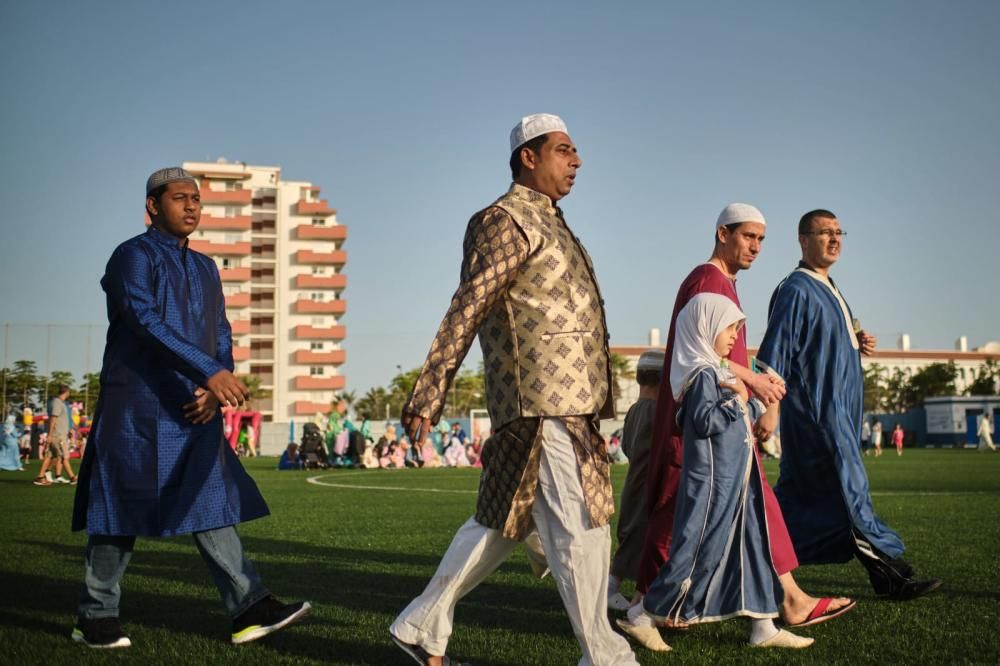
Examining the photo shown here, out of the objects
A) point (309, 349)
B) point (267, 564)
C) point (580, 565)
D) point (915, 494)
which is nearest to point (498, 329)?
point (580, 565)

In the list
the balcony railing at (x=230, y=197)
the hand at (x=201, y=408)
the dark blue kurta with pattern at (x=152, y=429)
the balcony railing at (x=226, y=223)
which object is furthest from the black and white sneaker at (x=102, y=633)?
the balcony railing at (x=230, y=197)

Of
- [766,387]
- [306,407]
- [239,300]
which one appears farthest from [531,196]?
[239,300]

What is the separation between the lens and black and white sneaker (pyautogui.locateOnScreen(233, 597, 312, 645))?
4.42 metres

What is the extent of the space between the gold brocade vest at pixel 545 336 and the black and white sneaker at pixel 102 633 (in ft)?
6.72

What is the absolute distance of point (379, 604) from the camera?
5523 mm

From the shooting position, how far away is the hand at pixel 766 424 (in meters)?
4.71

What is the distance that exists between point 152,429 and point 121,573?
68cm

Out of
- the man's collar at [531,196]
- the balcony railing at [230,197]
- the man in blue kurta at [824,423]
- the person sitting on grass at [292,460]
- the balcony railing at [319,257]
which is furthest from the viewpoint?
the balcony railing at [319,257]

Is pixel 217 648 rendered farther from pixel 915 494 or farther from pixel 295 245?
pixel 295 245

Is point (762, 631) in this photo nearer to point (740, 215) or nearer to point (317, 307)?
point (740, 215)

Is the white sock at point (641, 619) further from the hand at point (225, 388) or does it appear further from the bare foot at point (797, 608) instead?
the hand at point (225, 388)

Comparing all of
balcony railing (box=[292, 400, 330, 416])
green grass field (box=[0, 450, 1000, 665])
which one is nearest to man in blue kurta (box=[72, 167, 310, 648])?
green grass field (box=[0, 450, 1000, 665])

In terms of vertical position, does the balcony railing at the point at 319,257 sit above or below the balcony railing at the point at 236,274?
above

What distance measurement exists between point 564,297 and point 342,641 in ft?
6.44
